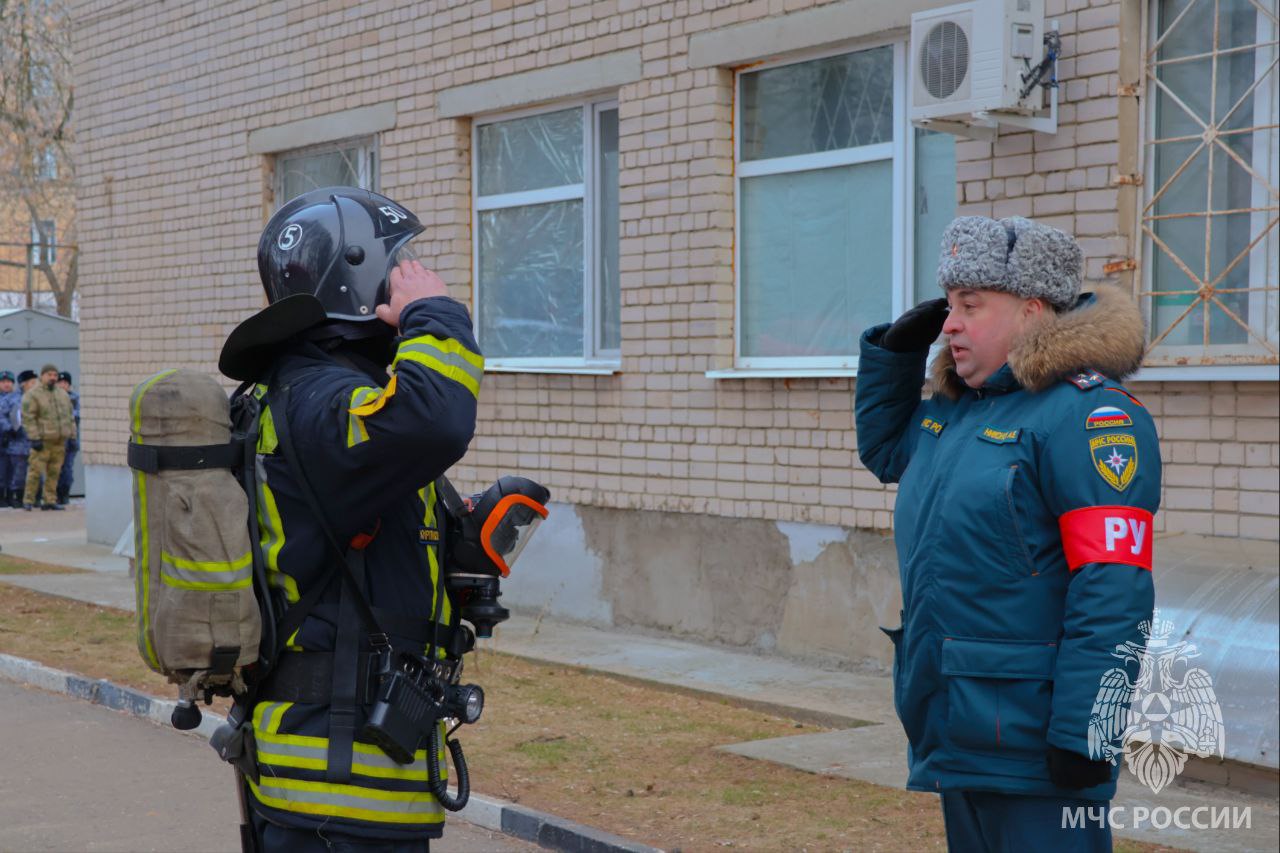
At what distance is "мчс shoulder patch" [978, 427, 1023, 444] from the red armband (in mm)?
201

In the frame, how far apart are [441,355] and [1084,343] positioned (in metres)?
1.32

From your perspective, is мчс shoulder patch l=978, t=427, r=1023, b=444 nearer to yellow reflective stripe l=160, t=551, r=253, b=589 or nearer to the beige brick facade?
yellow reflective stripe l=160, t=551, r=253, b=589

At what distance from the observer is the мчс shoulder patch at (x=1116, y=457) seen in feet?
9.80

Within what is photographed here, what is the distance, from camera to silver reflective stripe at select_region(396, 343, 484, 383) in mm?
2807

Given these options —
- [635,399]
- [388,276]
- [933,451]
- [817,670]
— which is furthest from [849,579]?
[388,276]

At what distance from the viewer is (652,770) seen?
21.7ft

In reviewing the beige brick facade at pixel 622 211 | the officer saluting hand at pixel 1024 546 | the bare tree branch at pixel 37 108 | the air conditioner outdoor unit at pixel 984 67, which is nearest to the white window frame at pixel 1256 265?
the beige brick facade at pixel 622 211

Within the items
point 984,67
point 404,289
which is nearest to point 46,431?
point 984,67

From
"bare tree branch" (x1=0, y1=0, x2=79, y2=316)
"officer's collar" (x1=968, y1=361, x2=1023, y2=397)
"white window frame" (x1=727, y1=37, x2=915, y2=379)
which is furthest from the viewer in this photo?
"bare tree branch" (x1=0, y1=0, x2=79, y2=316)

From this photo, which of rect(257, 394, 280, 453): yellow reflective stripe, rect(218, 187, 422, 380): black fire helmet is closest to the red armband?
rect(218, 187, 422, 380): black fire helmet

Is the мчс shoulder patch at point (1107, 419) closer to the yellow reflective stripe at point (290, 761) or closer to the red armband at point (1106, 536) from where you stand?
the red armband at point (1106, 536)

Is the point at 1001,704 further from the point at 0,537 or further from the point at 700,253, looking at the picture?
the point at 0,537

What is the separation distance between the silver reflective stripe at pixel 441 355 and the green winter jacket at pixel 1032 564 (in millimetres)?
1028

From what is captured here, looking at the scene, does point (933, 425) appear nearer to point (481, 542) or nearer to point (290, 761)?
point (481, 542)
